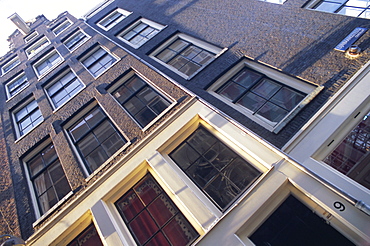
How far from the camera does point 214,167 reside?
6.89m

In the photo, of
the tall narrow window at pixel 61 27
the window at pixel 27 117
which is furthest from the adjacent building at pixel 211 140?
the tall narrow window at pixel 61 27

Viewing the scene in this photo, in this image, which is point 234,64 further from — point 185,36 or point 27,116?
point 27,116

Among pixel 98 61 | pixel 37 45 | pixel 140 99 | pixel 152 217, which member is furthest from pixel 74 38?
pixel 152 217

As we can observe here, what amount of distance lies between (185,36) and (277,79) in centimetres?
607

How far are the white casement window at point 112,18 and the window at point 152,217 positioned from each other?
45.6 ft

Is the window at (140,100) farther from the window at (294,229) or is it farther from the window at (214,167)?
the window at (294,229)

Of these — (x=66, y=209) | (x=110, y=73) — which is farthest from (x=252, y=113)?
(x=110, y=73)

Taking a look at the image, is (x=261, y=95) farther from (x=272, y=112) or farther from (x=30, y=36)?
(x=30, y=36)

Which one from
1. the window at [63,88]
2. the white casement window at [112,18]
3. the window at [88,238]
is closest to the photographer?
the window at [88,238]

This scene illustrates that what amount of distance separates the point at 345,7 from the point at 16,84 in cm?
2003

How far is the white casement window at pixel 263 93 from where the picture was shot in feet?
23.6

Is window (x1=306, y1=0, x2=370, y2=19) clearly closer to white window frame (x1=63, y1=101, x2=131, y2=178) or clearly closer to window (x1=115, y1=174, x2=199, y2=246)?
window (x1=115, y1=174, x2=199, y2=246)

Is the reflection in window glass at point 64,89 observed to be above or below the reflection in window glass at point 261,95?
above

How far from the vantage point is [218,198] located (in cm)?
629
